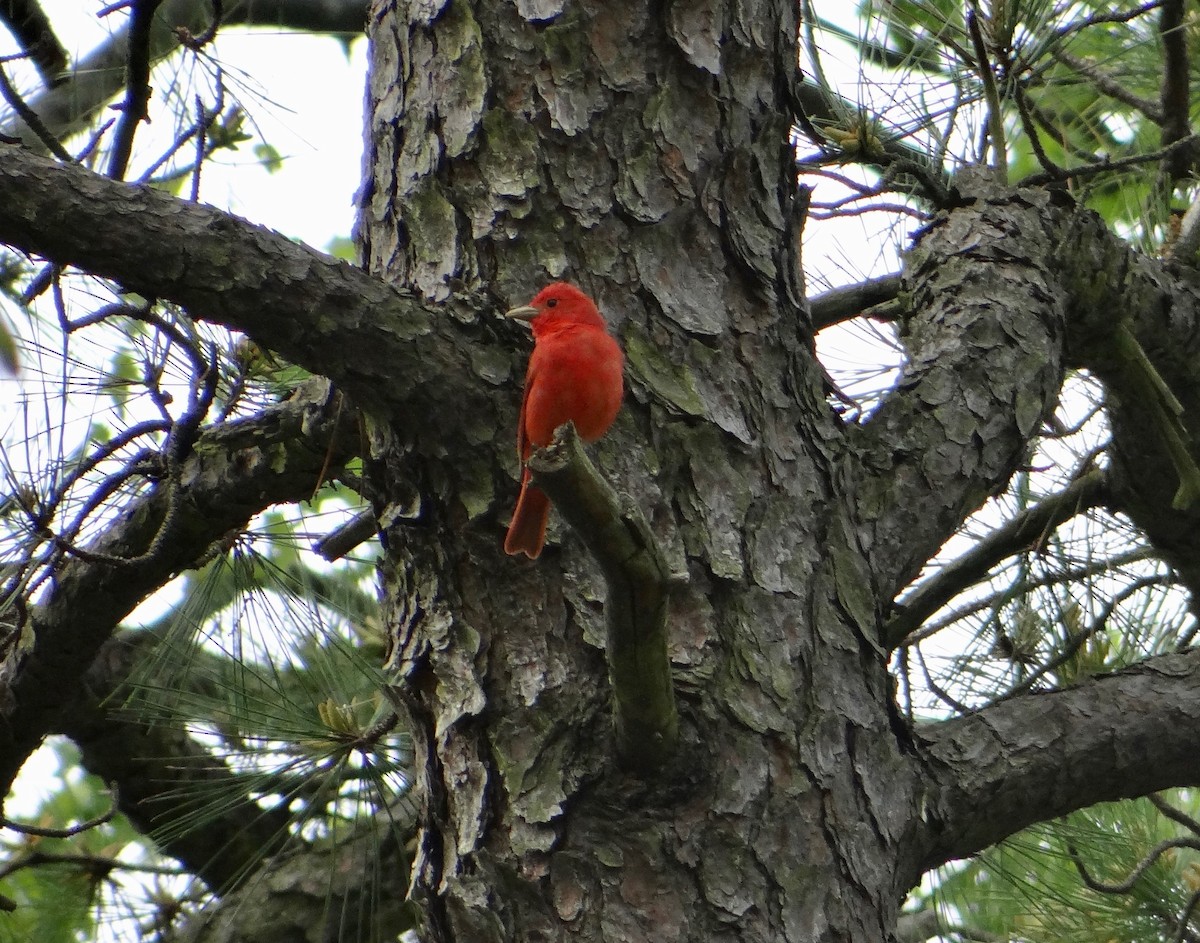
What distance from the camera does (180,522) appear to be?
2619 millimetres

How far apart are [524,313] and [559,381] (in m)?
0.22

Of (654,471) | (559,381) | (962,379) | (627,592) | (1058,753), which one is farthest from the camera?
(962,379)

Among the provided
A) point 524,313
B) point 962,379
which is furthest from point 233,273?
point 962,379

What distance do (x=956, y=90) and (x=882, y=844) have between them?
86.0 inches

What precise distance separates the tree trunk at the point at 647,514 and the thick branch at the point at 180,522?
37cm

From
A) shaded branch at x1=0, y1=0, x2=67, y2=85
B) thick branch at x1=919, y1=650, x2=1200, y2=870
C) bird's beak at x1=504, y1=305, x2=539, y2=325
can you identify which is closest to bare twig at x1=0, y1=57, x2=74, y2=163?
shaded branch at x1=0, y1=0, x2=67, y2=85

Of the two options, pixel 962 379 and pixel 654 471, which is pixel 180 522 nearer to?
pixel 654 471

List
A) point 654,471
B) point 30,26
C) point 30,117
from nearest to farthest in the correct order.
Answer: point 654,471 < point 30,117 < point 30,26

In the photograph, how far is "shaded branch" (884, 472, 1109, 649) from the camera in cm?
307

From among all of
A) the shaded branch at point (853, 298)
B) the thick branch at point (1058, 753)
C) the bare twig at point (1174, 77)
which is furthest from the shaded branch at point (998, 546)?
the bare twig at point (1174, 77)

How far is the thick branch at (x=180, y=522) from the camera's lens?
253 cm

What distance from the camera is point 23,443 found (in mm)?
2609

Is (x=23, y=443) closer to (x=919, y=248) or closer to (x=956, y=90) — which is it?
(x=919, y=248)

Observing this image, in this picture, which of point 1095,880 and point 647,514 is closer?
point 647,514
